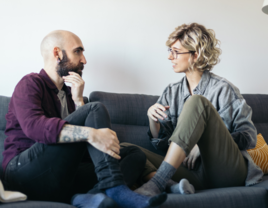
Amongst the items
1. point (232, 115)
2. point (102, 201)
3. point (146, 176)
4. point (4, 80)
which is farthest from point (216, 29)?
point (102, 201)

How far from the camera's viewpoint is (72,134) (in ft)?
3.69

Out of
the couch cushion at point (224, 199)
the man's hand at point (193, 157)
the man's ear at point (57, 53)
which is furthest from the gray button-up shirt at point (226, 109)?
the man's ear at point (57, 53)

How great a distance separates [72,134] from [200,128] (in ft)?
1.94

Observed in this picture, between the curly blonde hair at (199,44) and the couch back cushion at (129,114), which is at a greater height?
the curly blonde hair at (199,44)

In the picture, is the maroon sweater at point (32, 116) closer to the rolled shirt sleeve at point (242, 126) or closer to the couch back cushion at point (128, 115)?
the couch back cushion at point (128, 115)

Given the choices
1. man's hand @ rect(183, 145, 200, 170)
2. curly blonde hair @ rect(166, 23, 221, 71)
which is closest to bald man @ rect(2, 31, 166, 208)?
man's hand @ rect(183, 145, 200, 170)

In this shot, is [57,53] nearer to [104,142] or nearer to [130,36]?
[104,142]

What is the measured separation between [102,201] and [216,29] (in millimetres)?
2099

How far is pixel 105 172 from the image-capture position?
1.09 meters

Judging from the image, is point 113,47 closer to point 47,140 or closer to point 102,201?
point 47,140

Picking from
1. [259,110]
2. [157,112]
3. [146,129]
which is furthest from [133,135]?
[259,110]

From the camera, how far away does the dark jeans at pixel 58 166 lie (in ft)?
3.62

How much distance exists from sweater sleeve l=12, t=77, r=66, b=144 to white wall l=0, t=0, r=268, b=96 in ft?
2.33

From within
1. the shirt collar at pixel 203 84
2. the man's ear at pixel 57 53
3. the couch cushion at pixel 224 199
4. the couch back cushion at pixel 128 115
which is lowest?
the couch cushion at pixel 224 199
